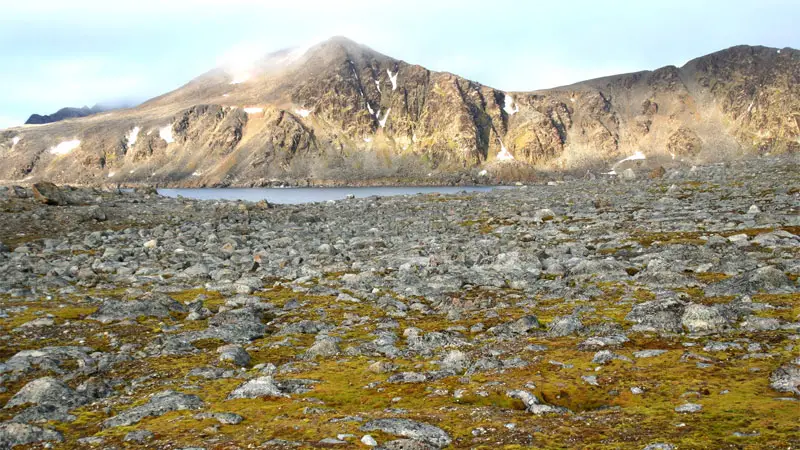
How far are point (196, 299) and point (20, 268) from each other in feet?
30.8

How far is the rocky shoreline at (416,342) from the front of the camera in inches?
299

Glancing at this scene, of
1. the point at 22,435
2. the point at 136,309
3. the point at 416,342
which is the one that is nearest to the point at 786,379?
the point at 416,342

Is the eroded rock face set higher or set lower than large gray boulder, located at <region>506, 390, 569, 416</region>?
higher

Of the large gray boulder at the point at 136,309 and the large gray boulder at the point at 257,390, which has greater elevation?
the large gray boulder at the point at 136,309

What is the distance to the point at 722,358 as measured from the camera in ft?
32.3

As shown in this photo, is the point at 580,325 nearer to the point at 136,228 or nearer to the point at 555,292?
the point at 555,292

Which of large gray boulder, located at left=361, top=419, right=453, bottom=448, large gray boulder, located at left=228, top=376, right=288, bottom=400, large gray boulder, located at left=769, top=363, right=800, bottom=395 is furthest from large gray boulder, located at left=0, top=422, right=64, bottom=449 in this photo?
large gray boulder, located at left=769, top=363, right=800, bottom=395

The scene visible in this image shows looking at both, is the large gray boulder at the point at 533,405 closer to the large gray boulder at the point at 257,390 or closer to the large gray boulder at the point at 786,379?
the large gray boulder at the point at 786,379

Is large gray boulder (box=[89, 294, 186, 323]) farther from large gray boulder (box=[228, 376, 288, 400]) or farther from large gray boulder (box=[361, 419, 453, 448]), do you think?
large gray boulder (box=[361, 419, 453, 448])

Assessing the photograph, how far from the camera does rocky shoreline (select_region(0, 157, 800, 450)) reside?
759 cm

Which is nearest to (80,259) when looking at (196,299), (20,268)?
(20,268)

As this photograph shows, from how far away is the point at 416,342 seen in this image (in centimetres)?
1235

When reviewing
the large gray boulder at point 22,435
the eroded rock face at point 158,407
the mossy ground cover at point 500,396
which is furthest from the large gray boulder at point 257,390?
the large gray boulder at point 22,435

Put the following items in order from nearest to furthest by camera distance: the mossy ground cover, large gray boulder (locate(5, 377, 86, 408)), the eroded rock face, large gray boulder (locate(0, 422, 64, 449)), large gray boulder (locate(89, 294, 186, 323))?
the mossy ground cover → large gray boulder (locate(0, 422, 64, 449)) → the eroded rock face → large gray boulder (locate(5, 377, 86, 408)) → large gray boulder (locate(89, 294, 186, 323))
